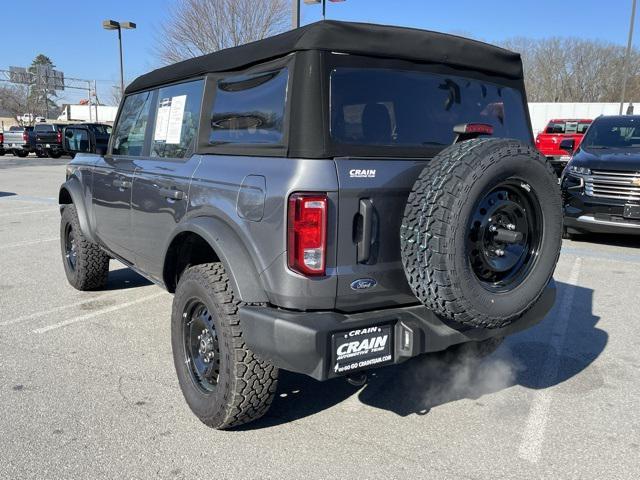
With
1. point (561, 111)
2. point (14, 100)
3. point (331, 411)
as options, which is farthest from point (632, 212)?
point (14, 100)

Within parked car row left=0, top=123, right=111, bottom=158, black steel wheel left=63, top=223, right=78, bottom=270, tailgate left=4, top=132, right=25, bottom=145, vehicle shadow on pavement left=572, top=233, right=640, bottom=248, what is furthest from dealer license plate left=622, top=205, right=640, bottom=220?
tailgate left=4, top=132, right=25, bottom=145

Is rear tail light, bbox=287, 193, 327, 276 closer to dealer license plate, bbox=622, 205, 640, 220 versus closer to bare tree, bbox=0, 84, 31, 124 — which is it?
dealer license plate, bbox=622, 205, 640, 220

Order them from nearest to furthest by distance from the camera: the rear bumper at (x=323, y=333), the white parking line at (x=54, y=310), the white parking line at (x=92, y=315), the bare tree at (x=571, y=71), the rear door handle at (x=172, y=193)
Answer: the rear bumper at (x=323, y=333) → the rear door handle at (x=172, y=193) → the white parking line at (x=92, y=315) → the white parking line at (x=54, y=310) → the bare tree at (x=571, y=71)

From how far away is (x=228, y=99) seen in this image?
3.04 m

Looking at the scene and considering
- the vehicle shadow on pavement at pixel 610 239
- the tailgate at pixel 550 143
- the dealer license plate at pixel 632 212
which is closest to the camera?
the dealer license plate at pixel 632 212

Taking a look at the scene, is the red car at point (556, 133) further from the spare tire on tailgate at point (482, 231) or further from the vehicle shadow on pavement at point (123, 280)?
the spare tire on tailgate at point (482, 231)

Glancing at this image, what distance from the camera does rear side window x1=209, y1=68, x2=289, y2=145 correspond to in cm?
263

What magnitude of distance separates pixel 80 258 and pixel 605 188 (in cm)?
647

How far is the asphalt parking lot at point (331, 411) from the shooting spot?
103 inches

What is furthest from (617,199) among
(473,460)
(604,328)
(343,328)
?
(343,328)

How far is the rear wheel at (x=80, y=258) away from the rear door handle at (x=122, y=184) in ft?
3.44

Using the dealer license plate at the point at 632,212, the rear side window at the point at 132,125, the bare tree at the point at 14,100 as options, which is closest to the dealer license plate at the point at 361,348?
the rear side window at the point at 132,125

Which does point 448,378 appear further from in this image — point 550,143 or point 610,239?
point 550,143

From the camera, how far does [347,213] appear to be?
2402 millimetres
